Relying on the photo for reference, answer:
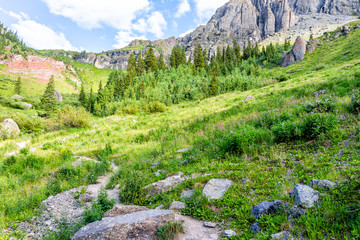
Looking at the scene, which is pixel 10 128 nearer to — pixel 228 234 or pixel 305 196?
pixel 228 234

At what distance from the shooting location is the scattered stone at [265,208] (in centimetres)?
320

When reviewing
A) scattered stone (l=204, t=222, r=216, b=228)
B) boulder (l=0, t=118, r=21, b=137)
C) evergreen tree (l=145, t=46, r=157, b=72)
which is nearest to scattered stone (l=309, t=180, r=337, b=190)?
scattered stone (l=204, t=222, r=216, b=228)

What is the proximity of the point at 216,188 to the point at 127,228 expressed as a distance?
7.85 feet

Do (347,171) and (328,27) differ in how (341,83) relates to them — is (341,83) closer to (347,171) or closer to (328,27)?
(347,171)

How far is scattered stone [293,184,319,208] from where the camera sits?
9.77 ft

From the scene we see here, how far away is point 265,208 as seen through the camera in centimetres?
324

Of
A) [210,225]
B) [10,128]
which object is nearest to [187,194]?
[210,225]

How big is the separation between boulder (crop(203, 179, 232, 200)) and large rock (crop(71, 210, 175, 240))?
1.24m

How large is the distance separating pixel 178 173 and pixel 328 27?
258 metres

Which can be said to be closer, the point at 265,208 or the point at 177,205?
the point at 265,208

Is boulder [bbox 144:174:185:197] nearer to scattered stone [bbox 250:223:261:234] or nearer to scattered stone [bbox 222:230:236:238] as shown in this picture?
scattered stone [bbox 222:230:236:238]

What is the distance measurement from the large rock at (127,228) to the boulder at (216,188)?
1239 millimetres

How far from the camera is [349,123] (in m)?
5.43

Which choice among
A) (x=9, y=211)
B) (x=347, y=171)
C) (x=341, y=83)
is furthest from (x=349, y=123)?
(x=9, y=211)
